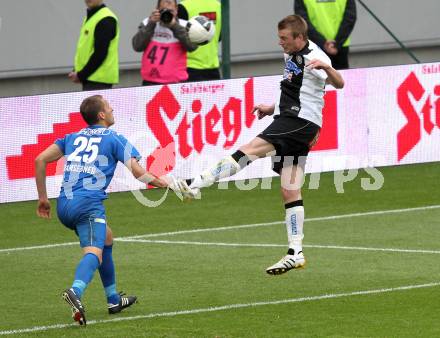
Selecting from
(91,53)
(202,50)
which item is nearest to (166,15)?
(91,53)

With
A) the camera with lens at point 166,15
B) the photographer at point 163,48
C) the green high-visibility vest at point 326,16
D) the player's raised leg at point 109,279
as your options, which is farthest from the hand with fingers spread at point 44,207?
the green high-visibility vest at point 326,16

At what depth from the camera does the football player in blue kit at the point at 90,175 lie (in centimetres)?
1028

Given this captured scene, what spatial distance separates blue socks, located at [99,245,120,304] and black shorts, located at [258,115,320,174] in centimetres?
185

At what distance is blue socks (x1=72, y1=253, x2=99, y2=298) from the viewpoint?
394 inches

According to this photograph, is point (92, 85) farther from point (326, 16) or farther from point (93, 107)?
point (93, 107)

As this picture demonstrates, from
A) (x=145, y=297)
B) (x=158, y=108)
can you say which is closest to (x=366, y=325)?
(x=145, y=297)

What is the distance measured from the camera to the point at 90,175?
10.4 m

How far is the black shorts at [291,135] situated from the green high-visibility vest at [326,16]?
779 cm

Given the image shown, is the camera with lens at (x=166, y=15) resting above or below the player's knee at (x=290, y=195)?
above

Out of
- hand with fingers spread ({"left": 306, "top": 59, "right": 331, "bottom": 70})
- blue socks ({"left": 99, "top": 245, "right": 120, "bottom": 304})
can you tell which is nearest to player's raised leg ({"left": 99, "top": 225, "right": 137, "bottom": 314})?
blue socks ({"left": 99, "top": 245, "right": 120, "bottom": 304})

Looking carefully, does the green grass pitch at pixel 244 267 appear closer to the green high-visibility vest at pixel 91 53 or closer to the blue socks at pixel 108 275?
the blue socks at pixel 108 275

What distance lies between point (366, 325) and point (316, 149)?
7.97 m

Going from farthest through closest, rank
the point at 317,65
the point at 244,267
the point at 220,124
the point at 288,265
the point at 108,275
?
the point at 220,124 < the point at 244,267 < the point at 288,265 < the point at 317,65 < the point at 108,275

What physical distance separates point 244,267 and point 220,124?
5080 millimetres
